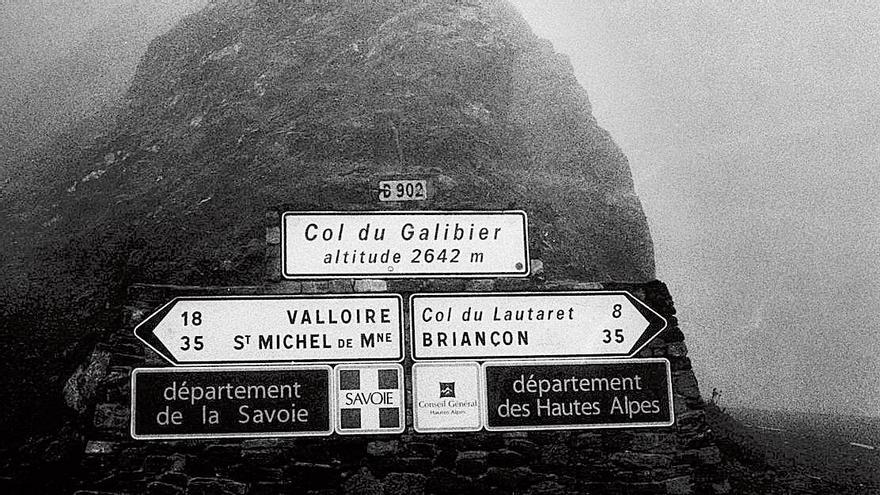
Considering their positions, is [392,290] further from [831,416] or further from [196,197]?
[831,416]

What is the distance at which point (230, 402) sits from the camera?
5023 millimetres

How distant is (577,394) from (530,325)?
0.64m

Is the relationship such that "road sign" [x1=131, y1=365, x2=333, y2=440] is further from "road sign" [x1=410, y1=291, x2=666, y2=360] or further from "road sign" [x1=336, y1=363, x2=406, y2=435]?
"road sign" [x1=410, y1=291, x2=666, y2=360]

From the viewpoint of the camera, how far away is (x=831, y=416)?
21078 millimetres

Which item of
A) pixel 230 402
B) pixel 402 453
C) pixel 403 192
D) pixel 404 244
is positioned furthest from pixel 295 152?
pixel 402 453

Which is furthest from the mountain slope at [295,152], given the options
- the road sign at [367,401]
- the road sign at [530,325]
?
the road sign at [530,325]

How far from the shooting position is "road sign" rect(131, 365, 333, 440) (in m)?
4.93

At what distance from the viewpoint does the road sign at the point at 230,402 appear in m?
4.93

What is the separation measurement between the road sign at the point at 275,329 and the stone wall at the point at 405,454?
0.29ft

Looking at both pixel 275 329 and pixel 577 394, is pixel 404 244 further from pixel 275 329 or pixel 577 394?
pixel 577 394

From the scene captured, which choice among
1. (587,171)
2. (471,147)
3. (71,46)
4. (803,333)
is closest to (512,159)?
(471,147)

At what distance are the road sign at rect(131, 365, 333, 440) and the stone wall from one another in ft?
0.25

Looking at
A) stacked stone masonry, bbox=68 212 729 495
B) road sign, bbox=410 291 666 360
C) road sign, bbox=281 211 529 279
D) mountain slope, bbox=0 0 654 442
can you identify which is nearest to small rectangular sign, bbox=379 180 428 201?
road sign, bbox=281 211 529 279

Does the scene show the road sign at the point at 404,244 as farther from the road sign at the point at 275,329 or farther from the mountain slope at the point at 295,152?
the mountain slope at the point at 295,152
